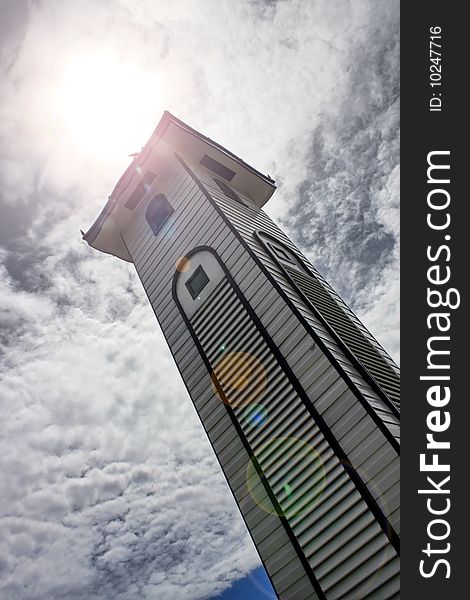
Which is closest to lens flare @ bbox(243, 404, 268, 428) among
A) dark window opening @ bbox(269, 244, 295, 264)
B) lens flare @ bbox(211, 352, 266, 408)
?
lens flare @ bbox(211, 352, 266, 408)

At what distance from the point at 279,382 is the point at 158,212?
309 inches

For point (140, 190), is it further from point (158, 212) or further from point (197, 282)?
point (197, 282)

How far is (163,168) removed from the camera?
1407 centimetres

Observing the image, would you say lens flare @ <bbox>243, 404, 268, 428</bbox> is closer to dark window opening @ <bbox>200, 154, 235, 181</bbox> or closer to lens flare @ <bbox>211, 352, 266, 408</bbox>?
lens flare @ <bbox>211, 352, 266, 408</bbox>

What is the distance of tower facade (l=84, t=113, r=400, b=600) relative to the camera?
6227 millimetres

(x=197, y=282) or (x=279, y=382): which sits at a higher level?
(x=197, y=282)

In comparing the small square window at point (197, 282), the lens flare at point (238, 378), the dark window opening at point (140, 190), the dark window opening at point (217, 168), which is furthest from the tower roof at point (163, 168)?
the lens flare at point (238, 378)

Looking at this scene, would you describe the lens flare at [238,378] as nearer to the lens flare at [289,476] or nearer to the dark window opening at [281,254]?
the lens flare at [289,476]

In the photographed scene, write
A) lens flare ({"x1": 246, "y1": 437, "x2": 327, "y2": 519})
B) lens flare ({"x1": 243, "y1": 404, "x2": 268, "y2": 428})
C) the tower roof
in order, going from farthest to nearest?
the tower roof, lens flare ({"x1": 243, "y1": 404, "x2": 268, "y2": 428}), lens flare ({"x1": 246, "y1": 437, "x2": 327, "y2": 519})

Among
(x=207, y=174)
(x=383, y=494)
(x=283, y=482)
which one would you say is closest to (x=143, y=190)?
(x=207, y=174)

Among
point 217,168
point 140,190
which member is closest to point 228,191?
point 217,168

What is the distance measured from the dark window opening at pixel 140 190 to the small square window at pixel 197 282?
15.9 ft

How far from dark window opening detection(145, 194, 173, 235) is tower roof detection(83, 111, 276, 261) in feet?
3.26

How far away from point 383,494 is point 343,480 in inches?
25.9
